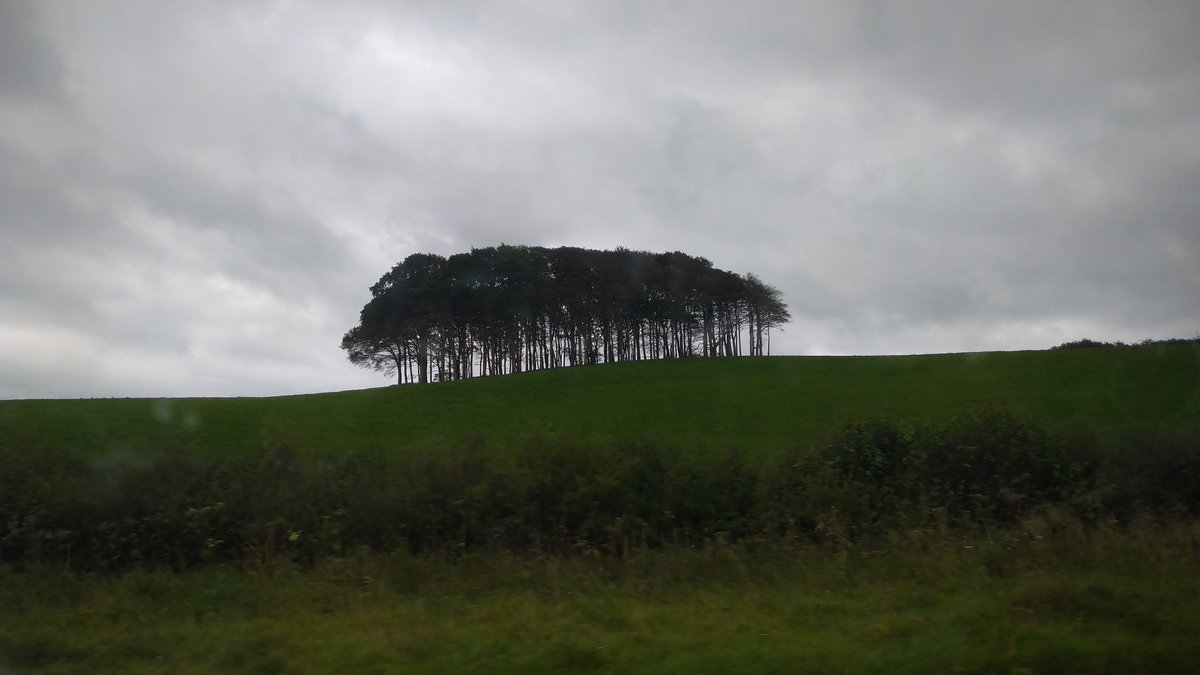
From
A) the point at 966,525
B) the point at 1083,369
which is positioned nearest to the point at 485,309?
the point at 1083,369

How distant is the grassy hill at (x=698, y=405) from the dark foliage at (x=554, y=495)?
2.36 meters

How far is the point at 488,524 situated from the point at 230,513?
4549 mm

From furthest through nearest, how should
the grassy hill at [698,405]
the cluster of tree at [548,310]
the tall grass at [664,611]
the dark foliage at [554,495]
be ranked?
the cluster of tree at [548,310], the grassy hill at [698,405], the dark foliage at [554,495], the tall grass at [664,611]

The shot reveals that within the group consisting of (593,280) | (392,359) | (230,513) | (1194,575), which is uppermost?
(593,280)

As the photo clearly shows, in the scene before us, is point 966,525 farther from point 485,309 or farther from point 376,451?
point 485,309

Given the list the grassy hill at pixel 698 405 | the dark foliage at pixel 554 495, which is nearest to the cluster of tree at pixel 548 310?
the grassy hill at pixel 698 405

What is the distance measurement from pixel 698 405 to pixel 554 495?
24.3 metres

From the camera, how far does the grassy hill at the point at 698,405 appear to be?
2766 centimetres

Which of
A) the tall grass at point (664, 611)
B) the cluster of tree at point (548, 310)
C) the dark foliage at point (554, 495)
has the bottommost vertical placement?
the tall grass at point (664, 611)

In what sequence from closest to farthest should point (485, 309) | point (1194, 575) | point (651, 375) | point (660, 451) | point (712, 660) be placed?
point (712, 660) → point (1194, 575) → point (660, 451) → point (651, 375) → point (485, 309)

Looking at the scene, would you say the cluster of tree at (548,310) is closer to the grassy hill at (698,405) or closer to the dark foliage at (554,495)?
the grassy hill at (698,405)

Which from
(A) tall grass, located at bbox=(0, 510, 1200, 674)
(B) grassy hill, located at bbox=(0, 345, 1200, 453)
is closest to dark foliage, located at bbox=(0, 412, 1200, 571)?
(A) tall grass, located at bbox=(0, 510, 1200, 674)

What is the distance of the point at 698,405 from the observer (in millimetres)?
38156

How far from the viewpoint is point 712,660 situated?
269 inches
